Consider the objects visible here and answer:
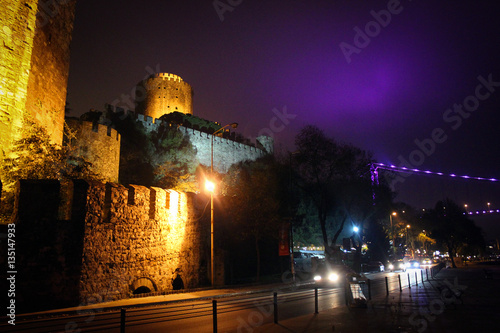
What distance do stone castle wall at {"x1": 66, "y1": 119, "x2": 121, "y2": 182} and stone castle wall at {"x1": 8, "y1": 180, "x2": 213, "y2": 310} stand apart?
9.31 metres

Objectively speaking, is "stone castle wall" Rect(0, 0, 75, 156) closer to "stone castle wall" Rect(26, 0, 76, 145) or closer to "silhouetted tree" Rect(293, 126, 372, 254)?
"stone castle wall" Rect(26, 0, 76, 145)

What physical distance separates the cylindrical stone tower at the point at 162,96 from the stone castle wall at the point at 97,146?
122ft

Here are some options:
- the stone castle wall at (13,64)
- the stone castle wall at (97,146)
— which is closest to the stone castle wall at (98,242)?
the stone castle wall at (13,64)

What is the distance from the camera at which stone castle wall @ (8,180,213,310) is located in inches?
385

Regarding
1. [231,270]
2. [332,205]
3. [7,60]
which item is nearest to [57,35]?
[7,60]

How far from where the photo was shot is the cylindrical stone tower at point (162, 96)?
198 ft

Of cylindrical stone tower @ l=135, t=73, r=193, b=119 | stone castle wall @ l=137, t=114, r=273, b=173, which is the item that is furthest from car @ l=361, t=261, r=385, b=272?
cylindrical stone tower @ l=135, t=73, r=193, b=119

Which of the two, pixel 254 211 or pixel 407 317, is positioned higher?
pixel 254 211

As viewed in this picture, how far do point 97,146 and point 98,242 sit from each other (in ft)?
42.3

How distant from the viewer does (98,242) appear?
11.4 meters

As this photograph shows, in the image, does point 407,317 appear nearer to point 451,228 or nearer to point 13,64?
point 13,64

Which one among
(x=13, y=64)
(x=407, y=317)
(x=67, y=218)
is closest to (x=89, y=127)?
(x=13, y=64)

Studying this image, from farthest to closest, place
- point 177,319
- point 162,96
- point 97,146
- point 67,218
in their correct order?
point 162,96, point 97,146, point 67,218, point 177,319

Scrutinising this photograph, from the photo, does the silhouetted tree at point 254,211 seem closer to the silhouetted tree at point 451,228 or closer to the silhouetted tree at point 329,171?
the silhouetted tree at point 329,171
